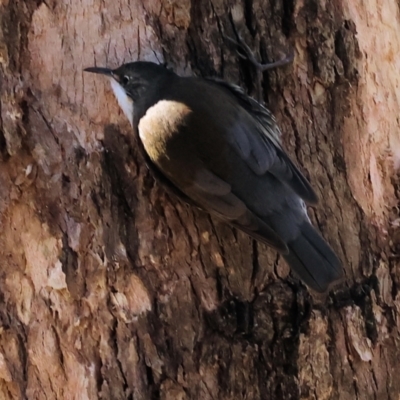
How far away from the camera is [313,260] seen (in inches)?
83.9

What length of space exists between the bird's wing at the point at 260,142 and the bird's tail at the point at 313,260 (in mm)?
149

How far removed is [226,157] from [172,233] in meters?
0.37

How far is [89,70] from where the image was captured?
2256mm

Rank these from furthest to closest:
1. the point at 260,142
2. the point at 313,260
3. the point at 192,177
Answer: the point at 260,142 → the point at 192,177 → the point at 313,260

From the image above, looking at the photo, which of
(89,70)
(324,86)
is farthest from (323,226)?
(89,70)

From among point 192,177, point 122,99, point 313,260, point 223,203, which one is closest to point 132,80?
point 122,99

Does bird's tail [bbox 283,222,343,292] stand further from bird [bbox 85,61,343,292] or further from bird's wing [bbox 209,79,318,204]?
bird's wing [bbox 209,79,318,204]

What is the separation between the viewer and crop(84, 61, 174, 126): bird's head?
2.30 m

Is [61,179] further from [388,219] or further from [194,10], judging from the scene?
[388,219]

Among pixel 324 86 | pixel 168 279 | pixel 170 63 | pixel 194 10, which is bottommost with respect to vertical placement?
pixel 168 279

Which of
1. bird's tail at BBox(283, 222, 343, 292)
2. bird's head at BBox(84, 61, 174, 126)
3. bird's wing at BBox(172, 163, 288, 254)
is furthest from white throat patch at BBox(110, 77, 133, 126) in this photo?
bird's tail at BBox(283, 222, 343, 292)

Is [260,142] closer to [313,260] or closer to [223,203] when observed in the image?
[223,203]

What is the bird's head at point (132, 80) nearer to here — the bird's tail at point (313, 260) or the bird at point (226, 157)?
the bird at point (226, 157)

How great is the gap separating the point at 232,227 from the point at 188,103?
0.53m
